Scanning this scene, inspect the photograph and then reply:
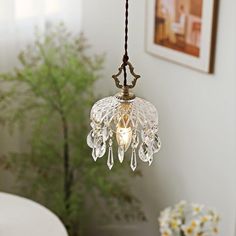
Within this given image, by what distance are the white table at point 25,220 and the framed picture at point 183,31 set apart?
35.0 inches

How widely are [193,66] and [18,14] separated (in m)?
0.93

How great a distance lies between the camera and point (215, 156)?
8.20 ft

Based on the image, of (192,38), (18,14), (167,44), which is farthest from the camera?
(18,14)

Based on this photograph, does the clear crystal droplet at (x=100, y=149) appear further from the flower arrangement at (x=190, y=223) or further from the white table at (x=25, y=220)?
the flower arrangement at (x=190, y=223)

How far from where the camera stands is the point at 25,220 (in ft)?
7.12

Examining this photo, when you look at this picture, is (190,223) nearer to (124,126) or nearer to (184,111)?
(184,111)

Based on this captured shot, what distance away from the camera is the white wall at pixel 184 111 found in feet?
7.79

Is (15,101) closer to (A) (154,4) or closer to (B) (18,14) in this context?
(B) (18,14)

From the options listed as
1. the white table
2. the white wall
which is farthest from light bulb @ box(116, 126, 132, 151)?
the white wall

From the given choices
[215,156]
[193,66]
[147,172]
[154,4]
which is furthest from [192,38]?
[147,172]

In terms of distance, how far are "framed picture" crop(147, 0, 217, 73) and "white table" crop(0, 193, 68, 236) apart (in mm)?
888

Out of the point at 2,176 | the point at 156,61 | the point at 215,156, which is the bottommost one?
the point at 2,176

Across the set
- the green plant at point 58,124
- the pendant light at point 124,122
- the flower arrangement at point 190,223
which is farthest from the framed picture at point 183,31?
the pendant light at point 124,122

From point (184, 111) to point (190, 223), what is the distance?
522 mm
